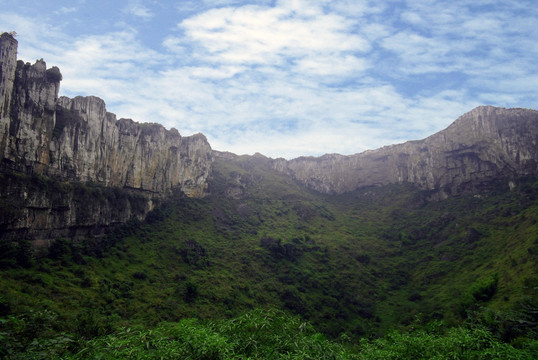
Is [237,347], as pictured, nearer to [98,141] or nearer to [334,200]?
[98,141]

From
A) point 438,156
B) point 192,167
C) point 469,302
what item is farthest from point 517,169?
point 192,167

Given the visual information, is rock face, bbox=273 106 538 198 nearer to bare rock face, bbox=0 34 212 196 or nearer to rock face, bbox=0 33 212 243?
bare rock face, bbox=0 34 212 196

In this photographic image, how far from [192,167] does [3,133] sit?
5147 centimetres

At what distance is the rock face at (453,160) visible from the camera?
84.2 metres

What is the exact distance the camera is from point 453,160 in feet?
327

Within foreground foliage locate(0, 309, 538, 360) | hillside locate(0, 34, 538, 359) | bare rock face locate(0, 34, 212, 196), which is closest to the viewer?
foreground foliage locate(0, 309, 538, 360)

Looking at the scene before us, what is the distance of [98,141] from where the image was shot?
60562mm

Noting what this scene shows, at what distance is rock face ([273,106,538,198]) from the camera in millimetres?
84188

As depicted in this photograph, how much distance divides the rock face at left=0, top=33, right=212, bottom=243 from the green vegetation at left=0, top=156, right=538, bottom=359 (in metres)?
3.73

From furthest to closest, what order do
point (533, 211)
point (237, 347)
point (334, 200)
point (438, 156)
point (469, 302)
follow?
point (334, 200) < point (438, 156) < point (533, 211) < point (469, 302) < point (237, 347)

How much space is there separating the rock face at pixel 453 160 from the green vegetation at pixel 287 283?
8.07 meters

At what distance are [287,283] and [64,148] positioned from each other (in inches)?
1886

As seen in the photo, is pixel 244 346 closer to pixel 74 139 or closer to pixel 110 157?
pixel 74 139

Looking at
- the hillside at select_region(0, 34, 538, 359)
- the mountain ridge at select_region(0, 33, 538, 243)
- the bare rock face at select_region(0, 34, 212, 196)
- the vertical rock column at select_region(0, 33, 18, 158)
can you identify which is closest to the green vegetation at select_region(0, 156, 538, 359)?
the hillside at select_region(0, 34, 538, 359)
